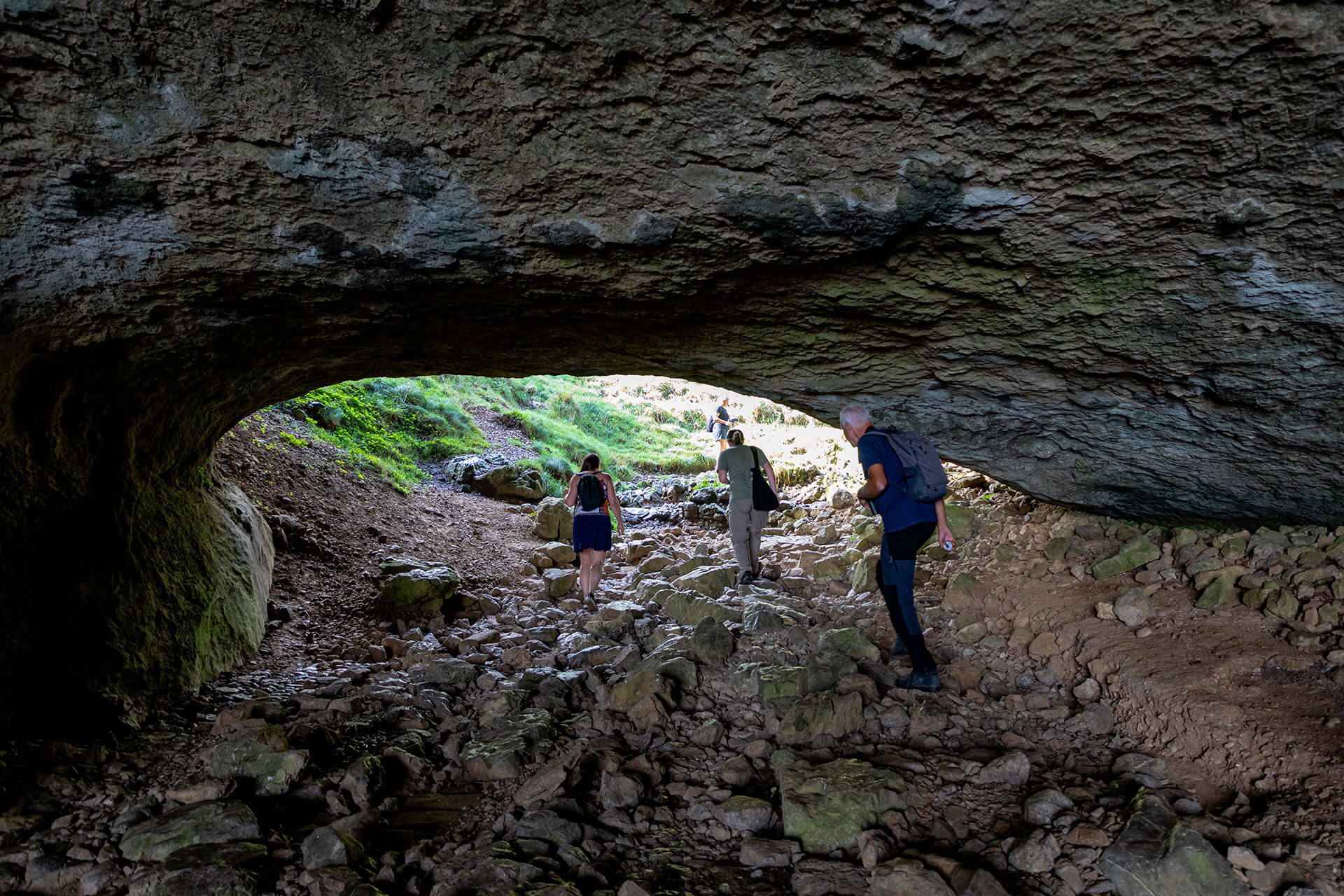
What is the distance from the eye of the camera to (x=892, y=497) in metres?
4.34

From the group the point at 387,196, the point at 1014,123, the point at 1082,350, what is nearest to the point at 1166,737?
the point at 1082,350

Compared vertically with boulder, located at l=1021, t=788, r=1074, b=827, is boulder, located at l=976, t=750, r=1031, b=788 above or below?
below

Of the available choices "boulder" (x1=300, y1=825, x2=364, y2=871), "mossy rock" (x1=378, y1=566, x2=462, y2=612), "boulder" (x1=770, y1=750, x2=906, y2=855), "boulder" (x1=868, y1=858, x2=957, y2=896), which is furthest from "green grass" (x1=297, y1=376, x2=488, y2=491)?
"boulder" (x1=868, y1=858, x2=957, y2=896)

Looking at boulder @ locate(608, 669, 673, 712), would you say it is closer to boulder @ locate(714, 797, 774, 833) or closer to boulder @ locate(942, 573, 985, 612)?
boulder @ locate(714, 797, 774, 833)

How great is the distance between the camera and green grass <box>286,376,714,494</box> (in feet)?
39.9

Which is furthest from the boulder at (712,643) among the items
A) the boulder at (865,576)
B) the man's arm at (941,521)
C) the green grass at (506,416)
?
the green grass at (506,416)

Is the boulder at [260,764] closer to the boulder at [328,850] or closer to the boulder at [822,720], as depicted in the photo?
the boulder at [328,850]

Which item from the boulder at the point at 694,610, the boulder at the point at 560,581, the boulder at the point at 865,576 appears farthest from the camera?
the boulder at the point at 560,581

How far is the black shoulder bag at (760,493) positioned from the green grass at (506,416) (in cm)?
553

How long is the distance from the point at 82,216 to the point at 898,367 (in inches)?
186

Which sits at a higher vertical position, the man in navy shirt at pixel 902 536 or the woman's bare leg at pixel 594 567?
the man in navy shirt at pixel 902 536

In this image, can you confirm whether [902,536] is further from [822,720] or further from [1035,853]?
[1035,853]

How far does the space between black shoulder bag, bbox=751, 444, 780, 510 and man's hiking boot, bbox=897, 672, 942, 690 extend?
2.95 meters

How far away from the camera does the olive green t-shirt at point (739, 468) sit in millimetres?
7219
